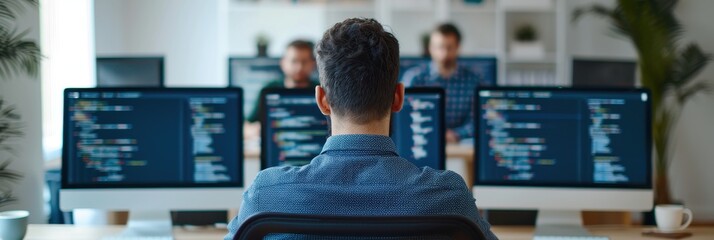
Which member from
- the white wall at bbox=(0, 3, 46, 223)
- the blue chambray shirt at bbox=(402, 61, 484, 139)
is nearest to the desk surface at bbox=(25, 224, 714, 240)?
the white wall at bbox=(0, 3, 46, 223)

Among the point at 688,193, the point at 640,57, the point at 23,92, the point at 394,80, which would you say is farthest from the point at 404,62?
the point at 394,80

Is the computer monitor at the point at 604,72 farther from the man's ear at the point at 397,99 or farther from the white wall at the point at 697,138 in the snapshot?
the man's ear at the point at 397,99

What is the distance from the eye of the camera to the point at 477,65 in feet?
17.3

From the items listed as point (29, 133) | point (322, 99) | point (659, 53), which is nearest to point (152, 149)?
point (29, 133)

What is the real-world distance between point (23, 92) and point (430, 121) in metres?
1.49

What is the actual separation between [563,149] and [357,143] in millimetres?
1261

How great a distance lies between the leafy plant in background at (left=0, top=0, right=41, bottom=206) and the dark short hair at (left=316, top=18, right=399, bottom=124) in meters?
1.64

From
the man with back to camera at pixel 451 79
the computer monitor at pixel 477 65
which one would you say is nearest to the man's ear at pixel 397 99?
the man with back to camera at pixel 451 79

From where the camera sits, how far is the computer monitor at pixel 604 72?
16.0 feet

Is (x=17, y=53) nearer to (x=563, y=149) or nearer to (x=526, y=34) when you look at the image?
(x=563, y=149)

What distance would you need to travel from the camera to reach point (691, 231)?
2.91m

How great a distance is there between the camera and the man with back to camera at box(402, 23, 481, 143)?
494cm

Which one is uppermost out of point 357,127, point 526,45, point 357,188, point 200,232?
point 526,45

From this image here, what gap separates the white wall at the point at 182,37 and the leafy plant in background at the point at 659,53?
287 cm
